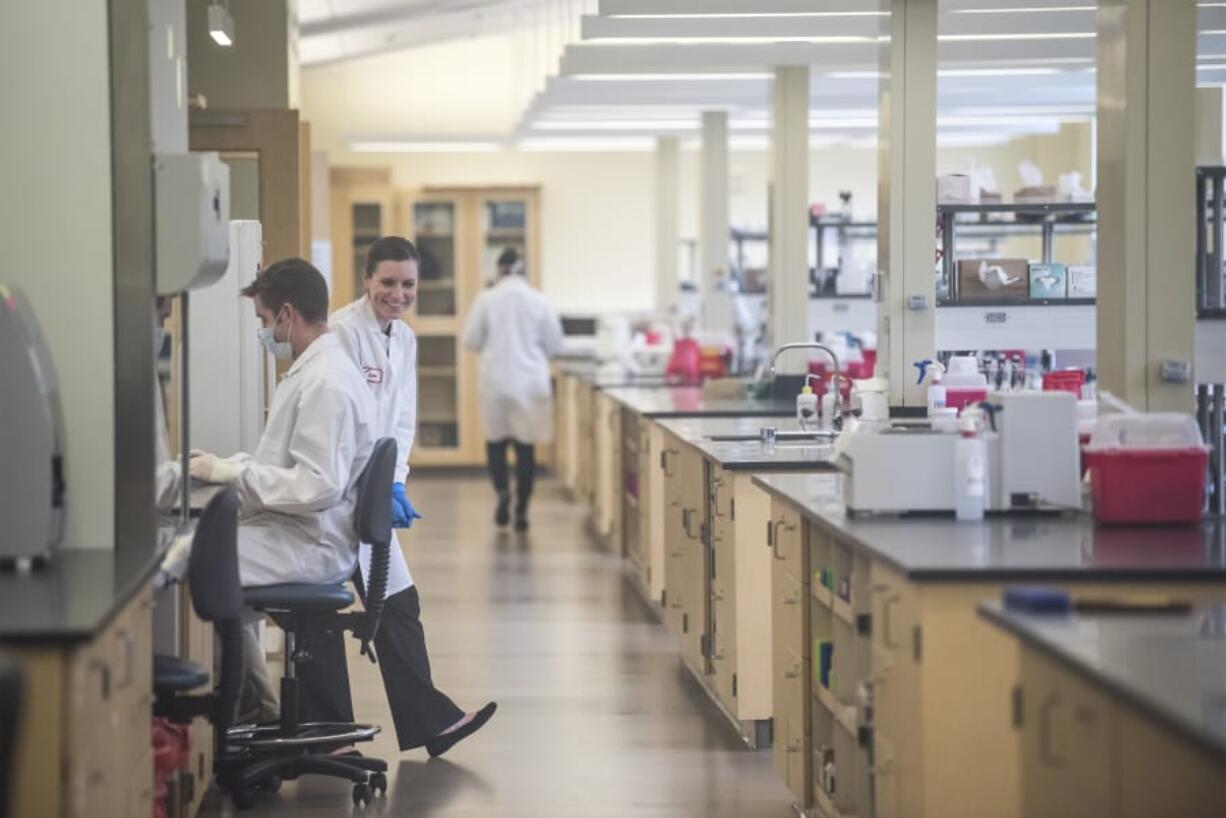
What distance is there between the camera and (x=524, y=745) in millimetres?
5660

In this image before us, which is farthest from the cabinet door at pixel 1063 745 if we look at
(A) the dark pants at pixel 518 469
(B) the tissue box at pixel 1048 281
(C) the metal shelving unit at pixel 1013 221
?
(A) the dark pants at pixel 518 469

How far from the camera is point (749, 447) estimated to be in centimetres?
627

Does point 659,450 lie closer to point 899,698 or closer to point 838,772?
point 838,772

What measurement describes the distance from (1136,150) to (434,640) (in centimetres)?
382

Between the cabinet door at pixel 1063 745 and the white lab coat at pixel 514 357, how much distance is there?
8.71 metres

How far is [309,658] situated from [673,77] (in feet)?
17.6

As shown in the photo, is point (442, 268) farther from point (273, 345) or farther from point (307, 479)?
point (307, 479)

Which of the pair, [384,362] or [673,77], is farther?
[673,77]

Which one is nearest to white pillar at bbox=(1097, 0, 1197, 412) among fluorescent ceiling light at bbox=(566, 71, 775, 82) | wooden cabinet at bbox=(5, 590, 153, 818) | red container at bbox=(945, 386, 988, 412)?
red container at bbox=(945, 386, 988, 412)

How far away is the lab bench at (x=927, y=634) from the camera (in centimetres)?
344

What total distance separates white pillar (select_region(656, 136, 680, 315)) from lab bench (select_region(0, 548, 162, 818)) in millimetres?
10377

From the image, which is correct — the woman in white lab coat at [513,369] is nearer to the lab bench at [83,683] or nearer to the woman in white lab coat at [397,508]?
the woman in white lab coat at [397,508]

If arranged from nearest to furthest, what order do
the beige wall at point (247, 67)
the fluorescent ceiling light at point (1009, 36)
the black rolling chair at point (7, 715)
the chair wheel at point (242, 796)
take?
the black rolling chair at point (7, 715)
the chair wheel at point (242, 796)
the beige wall at point (247, 67)
the fluorescent ceiling light at point (1009, 36)

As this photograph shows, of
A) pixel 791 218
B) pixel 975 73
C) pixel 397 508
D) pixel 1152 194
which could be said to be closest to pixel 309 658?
pixel 397 508
